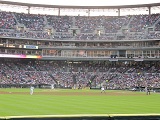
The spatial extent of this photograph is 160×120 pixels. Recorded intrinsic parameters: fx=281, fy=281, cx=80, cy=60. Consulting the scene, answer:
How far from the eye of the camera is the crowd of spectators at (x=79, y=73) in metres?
80.6

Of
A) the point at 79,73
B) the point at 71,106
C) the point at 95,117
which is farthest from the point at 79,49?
the point at 95,117

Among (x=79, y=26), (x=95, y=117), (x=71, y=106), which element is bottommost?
(x=71, y=106)

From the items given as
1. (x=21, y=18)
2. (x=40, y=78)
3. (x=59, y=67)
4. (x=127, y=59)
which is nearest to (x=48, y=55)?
(x=59, y=67)

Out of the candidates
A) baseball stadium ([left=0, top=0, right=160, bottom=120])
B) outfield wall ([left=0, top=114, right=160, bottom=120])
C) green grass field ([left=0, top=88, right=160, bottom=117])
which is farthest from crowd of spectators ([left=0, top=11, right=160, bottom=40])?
outfield wall ([left=0, top=114, right=160, bottom=120])

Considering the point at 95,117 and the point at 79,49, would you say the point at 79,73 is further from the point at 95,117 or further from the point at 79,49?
the point at 95,117

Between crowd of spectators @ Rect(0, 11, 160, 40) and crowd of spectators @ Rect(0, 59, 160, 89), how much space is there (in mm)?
9340

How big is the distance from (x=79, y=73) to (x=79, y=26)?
62.4 ft

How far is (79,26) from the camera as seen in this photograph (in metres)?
101

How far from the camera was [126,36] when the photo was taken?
9162 cm

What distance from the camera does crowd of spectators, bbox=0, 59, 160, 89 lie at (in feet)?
264

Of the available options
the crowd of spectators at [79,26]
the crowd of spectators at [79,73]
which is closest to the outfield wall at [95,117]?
the crowd of spectators at [79,73]

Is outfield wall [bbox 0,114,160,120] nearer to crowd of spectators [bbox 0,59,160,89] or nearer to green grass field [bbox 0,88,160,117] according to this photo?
green grass field [bbox 0,88,160,117]

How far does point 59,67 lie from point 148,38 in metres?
30.7

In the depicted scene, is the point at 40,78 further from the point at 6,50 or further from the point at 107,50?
the point at 107,50
